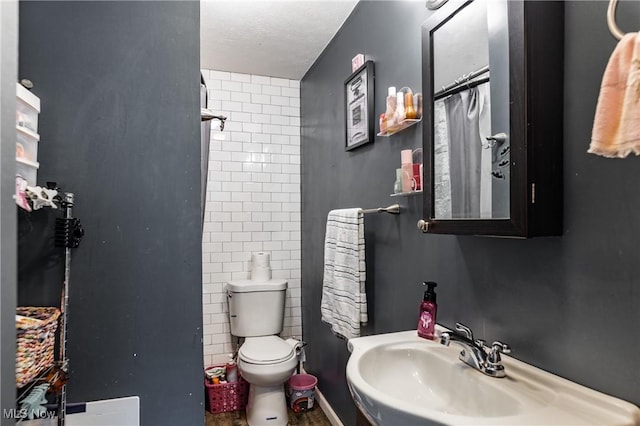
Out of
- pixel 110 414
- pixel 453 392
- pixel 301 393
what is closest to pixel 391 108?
pixel 453 392

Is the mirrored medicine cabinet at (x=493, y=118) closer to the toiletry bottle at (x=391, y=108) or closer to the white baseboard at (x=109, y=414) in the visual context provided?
the toiletry bottle at (x=391, y=108)

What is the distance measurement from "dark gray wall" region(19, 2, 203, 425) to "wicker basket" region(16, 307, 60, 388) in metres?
0.15

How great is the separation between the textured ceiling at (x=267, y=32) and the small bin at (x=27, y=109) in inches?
44.8

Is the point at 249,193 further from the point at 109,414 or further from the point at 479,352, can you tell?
the point at 479,352

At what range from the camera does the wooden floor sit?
2.51 m

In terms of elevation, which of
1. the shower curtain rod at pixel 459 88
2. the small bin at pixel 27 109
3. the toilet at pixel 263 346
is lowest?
the toilet at pixel 263 346

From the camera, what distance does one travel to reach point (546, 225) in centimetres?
93

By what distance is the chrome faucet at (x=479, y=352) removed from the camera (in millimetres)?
1059

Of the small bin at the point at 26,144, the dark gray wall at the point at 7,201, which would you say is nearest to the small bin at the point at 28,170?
the small bin at the point at 26,144

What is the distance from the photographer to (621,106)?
2.26 feet

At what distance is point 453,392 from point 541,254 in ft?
1.65

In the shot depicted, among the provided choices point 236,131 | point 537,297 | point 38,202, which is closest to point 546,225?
point 537,297

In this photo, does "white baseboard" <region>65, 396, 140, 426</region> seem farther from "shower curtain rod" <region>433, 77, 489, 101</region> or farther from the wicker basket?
"shower curtain rod" <region>433, 77, 489, 101</region>

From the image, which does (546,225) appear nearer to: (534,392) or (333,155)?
(534,392)
